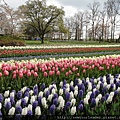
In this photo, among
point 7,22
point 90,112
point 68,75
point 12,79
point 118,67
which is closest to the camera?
point 90,112

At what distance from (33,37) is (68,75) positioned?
71.0 meters

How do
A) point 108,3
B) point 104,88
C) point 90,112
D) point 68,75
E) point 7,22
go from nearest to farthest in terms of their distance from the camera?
point 90,112, point 104,88, point 68,75, point 7,22, point 108,3

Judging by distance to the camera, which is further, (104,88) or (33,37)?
(33,37)

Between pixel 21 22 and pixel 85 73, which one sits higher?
pixel 21 22

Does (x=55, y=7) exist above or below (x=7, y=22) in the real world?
above

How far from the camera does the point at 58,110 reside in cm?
321

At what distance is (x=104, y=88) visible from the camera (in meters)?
4.22

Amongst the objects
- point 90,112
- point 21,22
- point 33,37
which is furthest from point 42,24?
point 90,112

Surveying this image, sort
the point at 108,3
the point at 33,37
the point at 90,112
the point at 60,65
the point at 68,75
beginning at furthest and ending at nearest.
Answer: the point at 33,37, the point at 108,3, the point at 60,65, the point at 68,75, the point at 90,112

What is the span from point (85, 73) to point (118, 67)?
1.54 metres

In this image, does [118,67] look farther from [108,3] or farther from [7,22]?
[108,3]

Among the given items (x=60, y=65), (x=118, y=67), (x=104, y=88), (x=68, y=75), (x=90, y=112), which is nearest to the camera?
(x=90, y=112)

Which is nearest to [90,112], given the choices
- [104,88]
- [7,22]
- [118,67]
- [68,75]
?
[104,88]

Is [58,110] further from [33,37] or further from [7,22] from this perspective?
[33,37]
